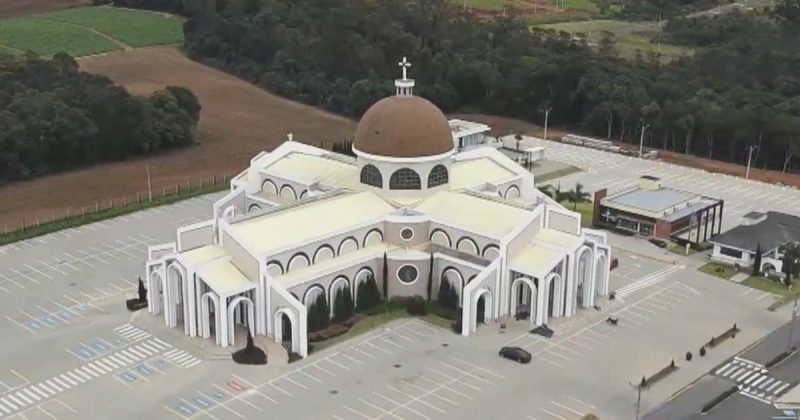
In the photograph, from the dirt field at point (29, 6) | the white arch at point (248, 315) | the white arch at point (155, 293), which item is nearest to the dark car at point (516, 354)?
the white arch at point (248, 315)

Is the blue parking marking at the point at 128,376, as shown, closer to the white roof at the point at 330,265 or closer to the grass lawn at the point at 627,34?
the white roof at the point at 330,265

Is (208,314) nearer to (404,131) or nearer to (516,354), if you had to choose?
(516,354)

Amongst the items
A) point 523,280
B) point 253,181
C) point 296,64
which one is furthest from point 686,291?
point 296,64

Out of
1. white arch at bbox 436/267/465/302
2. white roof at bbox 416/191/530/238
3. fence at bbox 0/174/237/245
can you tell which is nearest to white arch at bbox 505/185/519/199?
white roof at bbox 416/191/530/238

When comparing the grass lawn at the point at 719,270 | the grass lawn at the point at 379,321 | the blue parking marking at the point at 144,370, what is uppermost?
the grass lawn at the point at 719,270

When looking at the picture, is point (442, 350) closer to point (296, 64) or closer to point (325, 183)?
point (325, 183)

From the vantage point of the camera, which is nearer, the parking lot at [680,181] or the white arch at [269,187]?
the white arch at [269,187]
